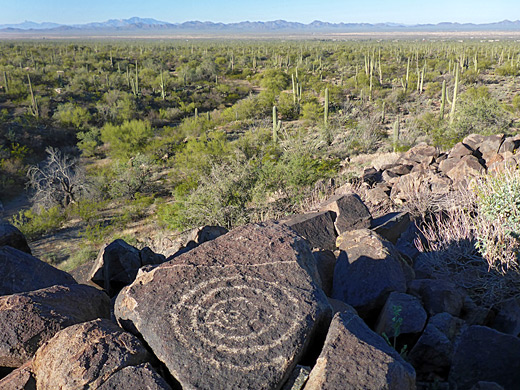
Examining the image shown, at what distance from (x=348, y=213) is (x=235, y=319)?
137 inches

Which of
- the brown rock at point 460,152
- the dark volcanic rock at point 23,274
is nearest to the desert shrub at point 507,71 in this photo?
the brown rock at point 460,152

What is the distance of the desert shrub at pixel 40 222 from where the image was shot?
44.3 feet

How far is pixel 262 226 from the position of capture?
3.90 m

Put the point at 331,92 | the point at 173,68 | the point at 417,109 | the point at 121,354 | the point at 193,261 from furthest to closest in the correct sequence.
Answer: the point at 173,68, the point at 331,92, the point at 417,109, the point at 193,261, the point at 121,354

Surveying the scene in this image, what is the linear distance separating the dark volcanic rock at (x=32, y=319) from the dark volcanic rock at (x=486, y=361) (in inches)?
114

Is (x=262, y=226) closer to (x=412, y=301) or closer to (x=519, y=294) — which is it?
(x=412, y=301)

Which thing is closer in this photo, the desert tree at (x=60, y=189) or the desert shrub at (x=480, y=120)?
the desert tree at (x=60, y=189)

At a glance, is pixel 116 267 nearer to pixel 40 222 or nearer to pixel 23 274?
pixel 23 274

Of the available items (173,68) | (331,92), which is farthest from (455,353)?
(173,68)

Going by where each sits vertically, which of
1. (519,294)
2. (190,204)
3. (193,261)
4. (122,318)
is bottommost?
(190,204)

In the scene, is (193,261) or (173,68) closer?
(193,261)

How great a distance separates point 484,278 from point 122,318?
3771mm

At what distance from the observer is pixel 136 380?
224 centimetres

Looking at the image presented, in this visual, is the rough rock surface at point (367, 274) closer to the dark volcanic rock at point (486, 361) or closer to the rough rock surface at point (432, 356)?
the rough rock surface at point (432, 356)
